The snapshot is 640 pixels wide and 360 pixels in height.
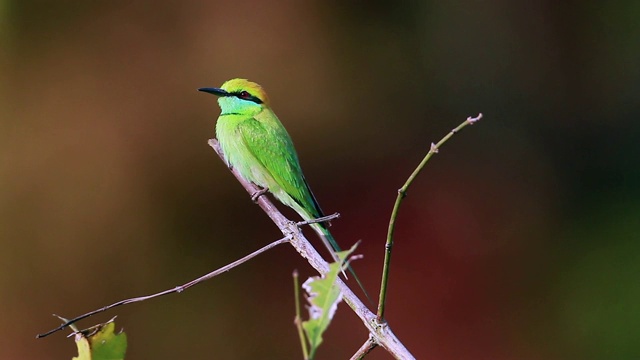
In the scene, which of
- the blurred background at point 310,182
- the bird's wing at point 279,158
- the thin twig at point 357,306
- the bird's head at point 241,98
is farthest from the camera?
the blurred background at point 310,182

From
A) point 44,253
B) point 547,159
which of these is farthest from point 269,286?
point 547,159

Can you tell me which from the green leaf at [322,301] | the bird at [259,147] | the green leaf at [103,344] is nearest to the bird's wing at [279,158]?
the bird at [259,147]

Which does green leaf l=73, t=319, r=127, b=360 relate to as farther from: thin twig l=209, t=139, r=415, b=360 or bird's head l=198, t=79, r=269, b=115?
bird's head l=198, t=79, r=269, b=115

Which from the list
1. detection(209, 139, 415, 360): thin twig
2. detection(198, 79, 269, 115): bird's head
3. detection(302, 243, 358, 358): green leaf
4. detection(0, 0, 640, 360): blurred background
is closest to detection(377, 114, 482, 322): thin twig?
detection(209, 139, 415, 360): thin twig

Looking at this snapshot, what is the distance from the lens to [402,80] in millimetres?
3680

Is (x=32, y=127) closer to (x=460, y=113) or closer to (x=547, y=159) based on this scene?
(x=460, y=113)

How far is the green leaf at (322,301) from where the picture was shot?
69cm

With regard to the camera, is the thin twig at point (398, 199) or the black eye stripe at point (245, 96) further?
the black eye stripe at point (245, 96)

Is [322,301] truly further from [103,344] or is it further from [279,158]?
[279,158]

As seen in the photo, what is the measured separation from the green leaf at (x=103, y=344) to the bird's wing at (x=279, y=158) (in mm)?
1237

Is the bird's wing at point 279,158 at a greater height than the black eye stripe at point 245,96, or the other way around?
the black eye stripe at point 245,96

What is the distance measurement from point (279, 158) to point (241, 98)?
10.8 inches

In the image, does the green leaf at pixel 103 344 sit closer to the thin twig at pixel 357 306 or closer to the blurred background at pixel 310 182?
the thin twig at pixel 357 306

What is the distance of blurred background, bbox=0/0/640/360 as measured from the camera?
331 cm
